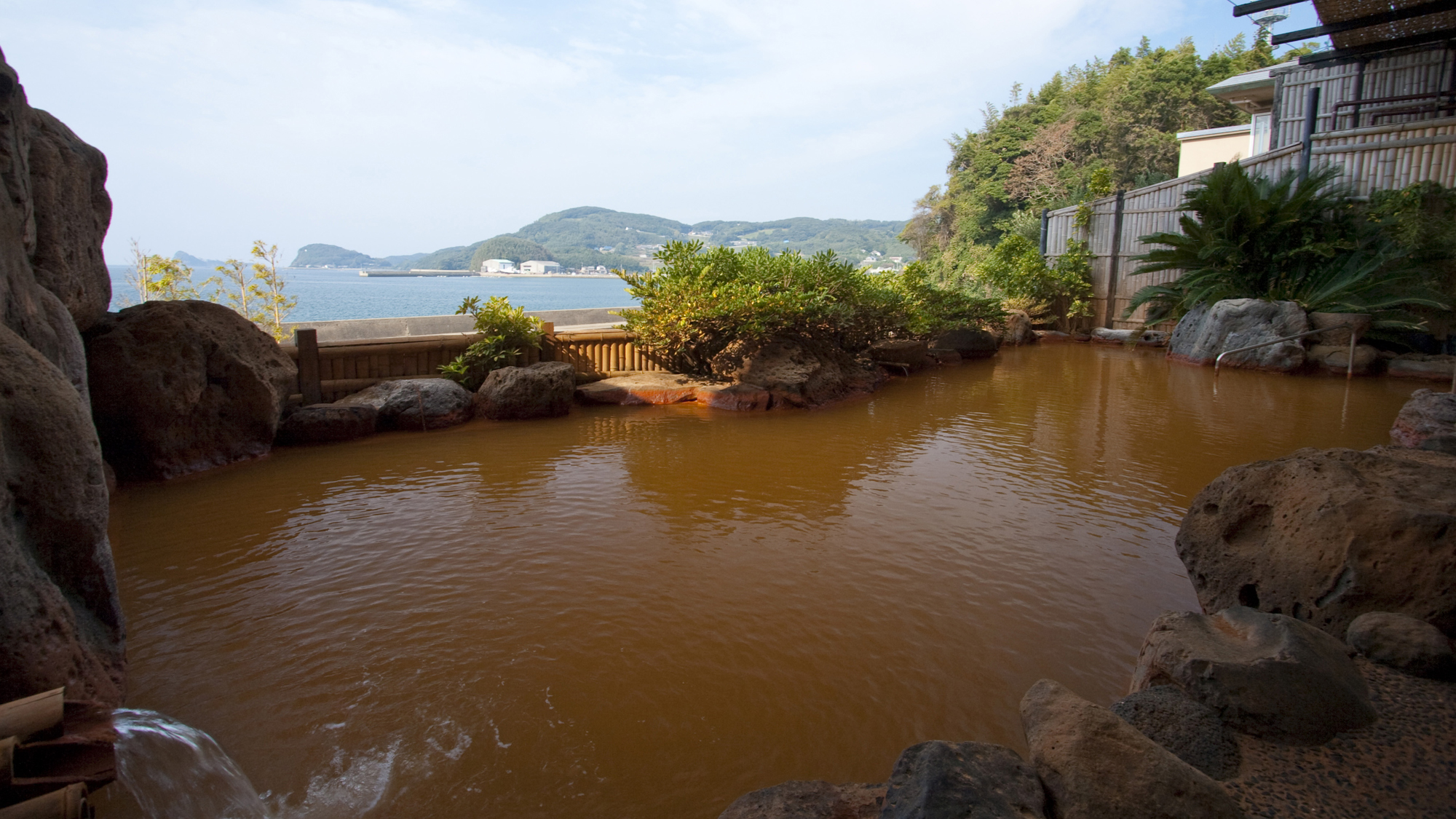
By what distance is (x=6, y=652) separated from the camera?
229 cm

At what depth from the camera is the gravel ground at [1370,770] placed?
2.01 metres

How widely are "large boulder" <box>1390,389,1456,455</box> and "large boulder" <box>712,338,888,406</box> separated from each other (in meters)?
5.47

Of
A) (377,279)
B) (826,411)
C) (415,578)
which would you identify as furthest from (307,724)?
(377,279)

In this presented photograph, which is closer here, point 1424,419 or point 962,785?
point 962,785

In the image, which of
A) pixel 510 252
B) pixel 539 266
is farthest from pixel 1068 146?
pixel 510 252

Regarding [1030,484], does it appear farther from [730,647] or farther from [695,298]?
[695,298]

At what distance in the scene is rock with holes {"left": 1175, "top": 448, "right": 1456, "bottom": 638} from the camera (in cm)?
280

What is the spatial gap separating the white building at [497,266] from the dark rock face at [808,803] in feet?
207

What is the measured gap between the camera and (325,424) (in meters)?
7.19

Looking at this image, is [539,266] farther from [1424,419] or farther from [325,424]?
[1424,419]

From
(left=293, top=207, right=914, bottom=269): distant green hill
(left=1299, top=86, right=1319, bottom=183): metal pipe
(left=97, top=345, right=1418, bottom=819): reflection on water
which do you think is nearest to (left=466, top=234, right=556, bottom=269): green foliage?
(left=293, top=207, right=914, bottom=269): distant green hill

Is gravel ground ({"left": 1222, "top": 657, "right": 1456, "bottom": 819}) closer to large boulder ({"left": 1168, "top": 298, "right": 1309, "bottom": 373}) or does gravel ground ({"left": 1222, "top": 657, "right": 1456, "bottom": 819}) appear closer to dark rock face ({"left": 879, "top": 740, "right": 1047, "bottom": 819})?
dark rock face ({"left": 879, "top": 740, "right": 1047, "bottom": 819})

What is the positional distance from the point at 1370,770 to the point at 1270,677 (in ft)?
1.02

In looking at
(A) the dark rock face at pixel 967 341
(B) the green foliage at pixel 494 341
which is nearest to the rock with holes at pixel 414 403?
(B) the green foliage at pixel 494 341
